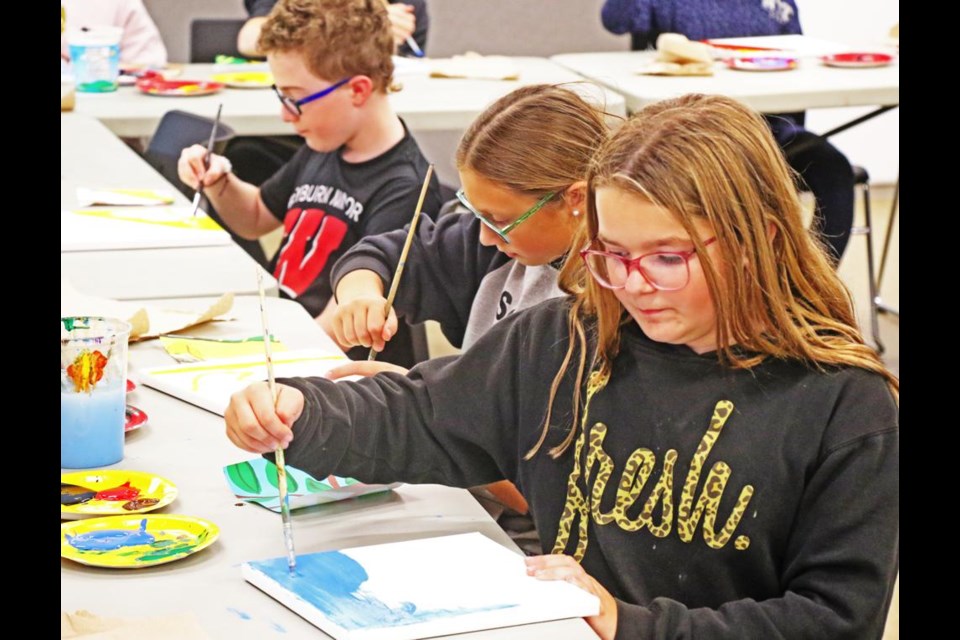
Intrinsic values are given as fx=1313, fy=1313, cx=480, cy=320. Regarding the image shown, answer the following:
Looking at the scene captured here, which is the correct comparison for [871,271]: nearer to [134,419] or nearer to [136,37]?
[136,37]

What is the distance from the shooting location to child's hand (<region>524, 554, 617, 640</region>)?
1026mm

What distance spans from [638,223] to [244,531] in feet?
1.47

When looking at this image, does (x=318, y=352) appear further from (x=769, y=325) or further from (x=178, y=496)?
(x=769, y=325)

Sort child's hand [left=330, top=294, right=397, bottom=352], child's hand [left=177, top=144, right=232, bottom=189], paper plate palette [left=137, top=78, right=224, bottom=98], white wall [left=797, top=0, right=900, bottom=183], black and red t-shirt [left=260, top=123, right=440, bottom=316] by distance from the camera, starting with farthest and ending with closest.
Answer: white wall [left=797, top=0, right=900, bottom=183] < paper plate palette [left=137, top=78, right=224, bottom=98] < child's hand [left=177, top=144, right=232, bottom=189] < black and red t-shirt [left=260, top=123, right=440, bottom=316] < child's hand [left=330, top=294, right=397, bottom=352]

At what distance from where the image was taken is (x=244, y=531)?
3.84 ft

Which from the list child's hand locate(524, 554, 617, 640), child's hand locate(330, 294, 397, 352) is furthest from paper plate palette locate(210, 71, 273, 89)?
child's hand locate(524, 554, 617, 640)

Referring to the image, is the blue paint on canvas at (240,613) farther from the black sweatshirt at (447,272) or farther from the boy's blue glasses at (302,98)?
the boy's blue glasses at (302,98)

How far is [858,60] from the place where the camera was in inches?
147

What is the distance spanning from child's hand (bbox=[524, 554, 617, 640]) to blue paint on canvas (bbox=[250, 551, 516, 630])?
0.20ft

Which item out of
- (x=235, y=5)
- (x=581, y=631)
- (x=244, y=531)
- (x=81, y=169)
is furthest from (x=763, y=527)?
(x=235, y=5)

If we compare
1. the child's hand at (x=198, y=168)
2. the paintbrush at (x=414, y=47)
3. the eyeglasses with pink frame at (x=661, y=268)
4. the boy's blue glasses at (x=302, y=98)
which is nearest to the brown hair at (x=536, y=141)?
the eyeglasses with pink frame at (x=661, y=268)

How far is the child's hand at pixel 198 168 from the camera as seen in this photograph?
2.54 metres

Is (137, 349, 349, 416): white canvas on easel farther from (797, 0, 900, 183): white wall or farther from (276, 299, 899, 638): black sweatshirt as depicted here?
(797, 0, 900, 183): white wall

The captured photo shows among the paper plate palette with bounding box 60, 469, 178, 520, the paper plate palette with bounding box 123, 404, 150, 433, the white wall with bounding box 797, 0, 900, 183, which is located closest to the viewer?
the paper plate palette with bounding box 60, 469, 178, 520
